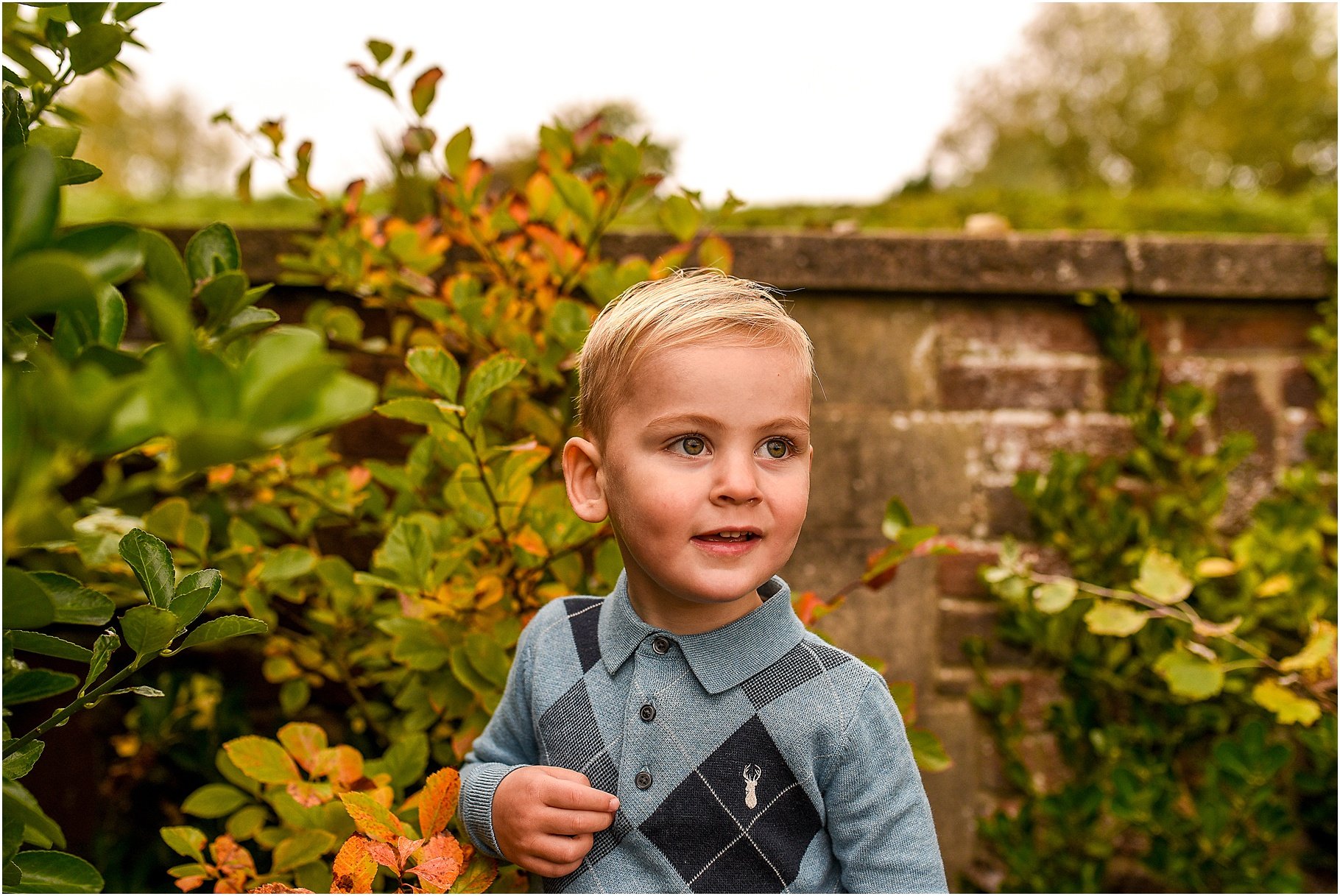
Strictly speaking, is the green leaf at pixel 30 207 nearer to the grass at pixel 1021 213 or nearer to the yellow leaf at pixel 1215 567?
the yellow leaf at pixel 1215 567

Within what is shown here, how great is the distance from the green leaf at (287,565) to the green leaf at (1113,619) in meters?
1.61

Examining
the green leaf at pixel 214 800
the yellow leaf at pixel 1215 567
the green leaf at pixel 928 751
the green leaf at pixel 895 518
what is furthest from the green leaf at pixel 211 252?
the yellow leaf at pixel 1215 567

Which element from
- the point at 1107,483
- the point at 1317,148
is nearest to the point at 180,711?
the point at 1107,483

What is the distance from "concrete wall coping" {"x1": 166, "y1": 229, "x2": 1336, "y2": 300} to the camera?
232cm

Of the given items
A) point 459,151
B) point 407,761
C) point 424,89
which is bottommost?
point 407,761

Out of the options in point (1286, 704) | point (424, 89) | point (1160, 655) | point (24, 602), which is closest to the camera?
point (24, 602)

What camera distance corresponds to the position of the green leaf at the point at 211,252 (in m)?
1.01

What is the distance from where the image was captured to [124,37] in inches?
41.9

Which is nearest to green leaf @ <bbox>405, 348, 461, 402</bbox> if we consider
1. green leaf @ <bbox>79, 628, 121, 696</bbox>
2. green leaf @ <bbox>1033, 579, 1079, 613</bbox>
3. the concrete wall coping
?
green leaf @ <bbox>79, 628, 121, 696</bbox>

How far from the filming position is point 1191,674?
198 cm

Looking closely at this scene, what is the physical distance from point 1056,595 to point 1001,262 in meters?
0.85

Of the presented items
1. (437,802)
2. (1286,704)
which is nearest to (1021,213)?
(1286,704)

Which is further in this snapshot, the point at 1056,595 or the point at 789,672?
the point at 1056,595

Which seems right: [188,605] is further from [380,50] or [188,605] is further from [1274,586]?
[1274,586]
